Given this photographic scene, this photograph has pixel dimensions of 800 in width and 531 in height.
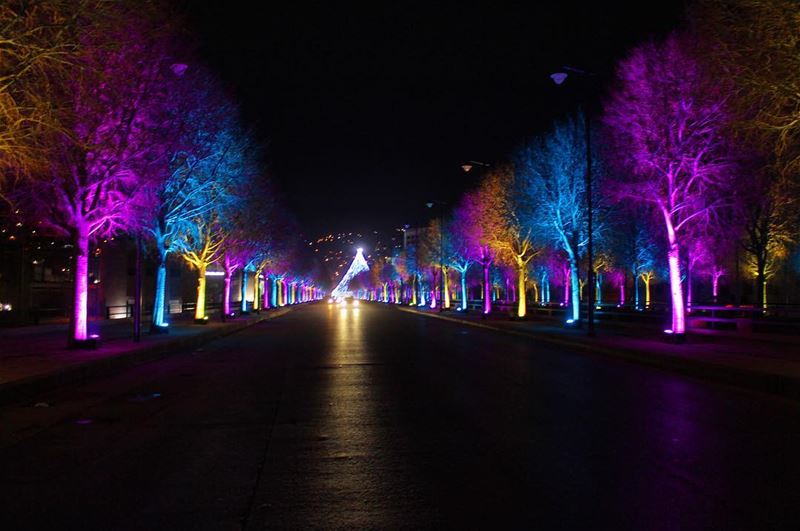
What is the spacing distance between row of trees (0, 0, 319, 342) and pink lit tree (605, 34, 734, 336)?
15.3 meters

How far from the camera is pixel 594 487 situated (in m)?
6.39

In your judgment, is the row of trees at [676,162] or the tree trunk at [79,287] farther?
the tree trunk at [79,287]

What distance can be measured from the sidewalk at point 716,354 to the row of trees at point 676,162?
2310 millimetres

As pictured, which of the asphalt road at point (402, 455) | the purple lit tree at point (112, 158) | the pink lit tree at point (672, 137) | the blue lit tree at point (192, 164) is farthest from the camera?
the blue lit tree at point (192, 164)

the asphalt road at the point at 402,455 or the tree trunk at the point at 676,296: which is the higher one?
the tree trunk at the point at 676,296

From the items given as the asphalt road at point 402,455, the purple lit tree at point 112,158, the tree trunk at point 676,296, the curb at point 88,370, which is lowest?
the asphalt road at point 402,455

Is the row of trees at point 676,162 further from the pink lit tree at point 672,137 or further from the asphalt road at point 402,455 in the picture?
the asphalt road at point 402,455

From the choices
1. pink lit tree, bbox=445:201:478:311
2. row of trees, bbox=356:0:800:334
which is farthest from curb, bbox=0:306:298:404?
pink lit tree, bbox=445:201:478:311

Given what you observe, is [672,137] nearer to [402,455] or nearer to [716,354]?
[716,354]

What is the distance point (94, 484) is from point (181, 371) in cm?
1076

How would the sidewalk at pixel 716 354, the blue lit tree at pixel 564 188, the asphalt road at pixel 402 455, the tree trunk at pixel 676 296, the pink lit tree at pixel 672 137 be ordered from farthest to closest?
the blue lit tree at pixel 564 188 < the tree trunk at pixel 676 296 < the pink lit tree at pixel 672 137 < the sidewalk at pixel 716 354 < the asphalt road at pixel 402 455

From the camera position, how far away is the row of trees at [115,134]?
37.5ft

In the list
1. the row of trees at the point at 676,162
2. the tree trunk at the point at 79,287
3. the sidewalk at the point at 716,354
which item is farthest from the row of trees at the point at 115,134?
the sidewalk at the point at 716,354

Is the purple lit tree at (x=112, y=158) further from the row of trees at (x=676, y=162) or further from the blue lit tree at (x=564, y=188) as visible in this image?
the blue lit tree at (x=564, y=188)
